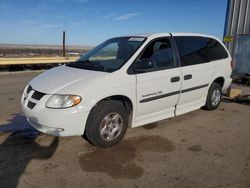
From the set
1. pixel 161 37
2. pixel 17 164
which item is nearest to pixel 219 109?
pixel 161 37

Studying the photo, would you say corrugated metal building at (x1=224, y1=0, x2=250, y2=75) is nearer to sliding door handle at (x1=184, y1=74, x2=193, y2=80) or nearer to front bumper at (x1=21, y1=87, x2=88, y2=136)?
sliding door handle at (x1=184, y1=74, x2=193, y2=80)

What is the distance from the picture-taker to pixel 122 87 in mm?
3705

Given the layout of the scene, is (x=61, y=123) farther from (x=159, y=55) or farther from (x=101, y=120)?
(x=159, y=55)

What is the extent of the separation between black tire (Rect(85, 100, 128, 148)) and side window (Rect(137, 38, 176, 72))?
0.88 metres

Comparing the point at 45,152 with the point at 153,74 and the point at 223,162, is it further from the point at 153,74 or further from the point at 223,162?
the point at 223,162

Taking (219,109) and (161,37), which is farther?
(219,109)

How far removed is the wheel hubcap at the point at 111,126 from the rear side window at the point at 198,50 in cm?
175

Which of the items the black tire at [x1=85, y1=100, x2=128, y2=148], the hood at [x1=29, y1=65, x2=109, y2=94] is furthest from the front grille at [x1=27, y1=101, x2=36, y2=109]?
the black tire at [x1=85, y1=100, x2=128, y2=148]

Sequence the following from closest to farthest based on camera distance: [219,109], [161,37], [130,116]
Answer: [130,116]
[161,37]
[219,109]

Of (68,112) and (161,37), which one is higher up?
(161,37)

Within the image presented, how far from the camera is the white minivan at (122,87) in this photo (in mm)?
3395

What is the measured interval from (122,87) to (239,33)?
8.81m

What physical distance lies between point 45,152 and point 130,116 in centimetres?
147

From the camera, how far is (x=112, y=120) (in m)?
3.76
